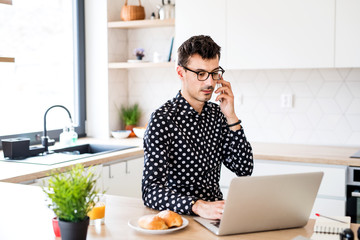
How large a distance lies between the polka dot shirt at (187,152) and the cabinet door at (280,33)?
54.8 inches

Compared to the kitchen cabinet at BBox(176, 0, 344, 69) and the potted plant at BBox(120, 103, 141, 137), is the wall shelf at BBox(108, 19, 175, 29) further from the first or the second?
the potted plant at BBox(120, 103, 141, 137)

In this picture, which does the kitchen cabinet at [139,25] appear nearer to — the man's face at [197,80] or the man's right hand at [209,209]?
the man's face at [197,80]

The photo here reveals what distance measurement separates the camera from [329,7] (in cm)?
338

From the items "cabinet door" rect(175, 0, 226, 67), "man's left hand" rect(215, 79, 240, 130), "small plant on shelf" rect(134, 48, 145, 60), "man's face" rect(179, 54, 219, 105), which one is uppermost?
"cabinet door" rect(175, 0, 226, 67)

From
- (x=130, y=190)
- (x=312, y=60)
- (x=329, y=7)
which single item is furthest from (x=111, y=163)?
(x=329, y=7)

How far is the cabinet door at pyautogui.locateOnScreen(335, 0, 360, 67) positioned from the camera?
332 cm

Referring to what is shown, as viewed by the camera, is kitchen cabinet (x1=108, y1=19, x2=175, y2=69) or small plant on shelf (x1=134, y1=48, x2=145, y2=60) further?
small plant on shelf (x1=134, y1=48, x2=145, y2=60)

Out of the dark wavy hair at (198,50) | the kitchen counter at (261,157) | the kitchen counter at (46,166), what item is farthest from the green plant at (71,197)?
the kitchen counter at (261,157)

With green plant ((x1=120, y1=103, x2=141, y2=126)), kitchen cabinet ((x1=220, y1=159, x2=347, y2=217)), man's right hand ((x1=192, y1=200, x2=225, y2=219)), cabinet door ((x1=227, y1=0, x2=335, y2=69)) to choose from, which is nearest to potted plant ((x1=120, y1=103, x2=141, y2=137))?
green plant ((x1=120, y1=103, x2=141, y2=126))

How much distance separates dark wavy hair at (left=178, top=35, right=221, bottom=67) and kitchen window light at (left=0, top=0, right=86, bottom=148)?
1.90 metres

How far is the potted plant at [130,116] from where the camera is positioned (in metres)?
4.40

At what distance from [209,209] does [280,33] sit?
217 centimetres

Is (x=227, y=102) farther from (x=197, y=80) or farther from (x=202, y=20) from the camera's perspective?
(x=202, y=20)

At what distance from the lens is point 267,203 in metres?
1.53
